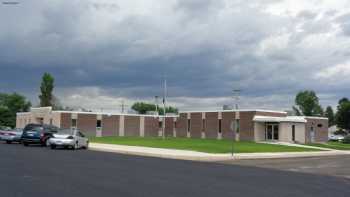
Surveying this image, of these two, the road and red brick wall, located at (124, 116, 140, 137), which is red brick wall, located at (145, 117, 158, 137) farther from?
the road

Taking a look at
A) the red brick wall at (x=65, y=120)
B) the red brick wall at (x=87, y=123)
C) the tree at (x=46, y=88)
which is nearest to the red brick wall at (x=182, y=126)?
the red brick wall at (x=87, y=123)

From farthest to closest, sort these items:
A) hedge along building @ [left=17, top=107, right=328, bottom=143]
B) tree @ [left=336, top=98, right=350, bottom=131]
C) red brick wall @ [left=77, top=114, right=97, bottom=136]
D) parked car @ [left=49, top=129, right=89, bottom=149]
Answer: tree @ [left=336, top=98, right=350, bottom=131] → red brick wall @ [left=77, top=114, right=97, bottom=136] → hedge along building @ [left=17, top=107, right=328, bottom=143] → parked car @ [left=49, top=129, right=89, bottom=149]

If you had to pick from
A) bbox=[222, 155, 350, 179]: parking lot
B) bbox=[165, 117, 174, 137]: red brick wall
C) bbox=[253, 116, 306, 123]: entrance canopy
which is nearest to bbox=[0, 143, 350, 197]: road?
bbox=[222, 155, 350, 179]: parking lot

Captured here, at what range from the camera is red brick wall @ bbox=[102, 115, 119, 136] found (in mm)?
73250

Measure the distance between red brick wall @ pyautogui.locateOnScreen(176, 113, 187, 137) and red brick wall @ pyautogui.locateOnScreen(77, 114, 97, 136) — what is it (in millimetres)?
12498

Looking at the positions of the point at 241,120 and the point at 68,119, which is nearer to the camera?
the point at 241,120

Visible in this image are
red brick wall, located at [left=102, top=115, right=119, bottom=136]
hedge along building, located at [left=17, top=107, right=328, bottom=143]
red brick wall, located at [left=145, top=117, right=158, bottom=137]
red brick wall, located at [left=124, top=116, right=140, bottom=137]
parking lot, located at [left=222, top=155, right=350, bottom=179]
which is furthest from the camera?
red brick wall, located at [left=145, top=117, right=158, bottom=137]

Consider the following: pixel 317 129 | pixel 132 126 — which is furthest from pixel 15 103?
pixel 317 129

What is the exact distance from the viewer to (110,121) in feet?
243

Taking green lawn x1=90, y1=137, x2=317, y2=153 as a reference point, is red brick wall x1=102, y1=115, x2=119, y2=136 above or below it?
above

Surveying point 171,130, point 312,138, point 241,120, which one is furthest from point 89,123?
point 312,138

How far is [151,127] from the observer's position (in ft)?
259

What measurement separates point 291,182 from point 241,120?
152 ft

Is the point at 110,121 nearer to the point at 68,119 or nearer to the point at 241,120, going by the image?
the point at 68,119
